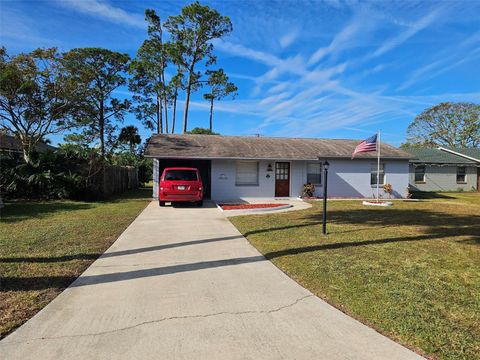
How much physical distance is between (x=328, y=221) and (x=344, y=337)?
7.98 m

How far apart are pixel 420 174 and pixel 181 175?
2158cm

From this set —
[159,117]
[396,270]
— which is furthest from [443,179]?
[159,117]

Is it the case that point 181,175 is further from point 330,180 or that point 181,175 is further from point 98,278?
point 98,278

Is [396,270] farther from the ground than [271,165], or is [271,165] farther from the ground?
[271,165]

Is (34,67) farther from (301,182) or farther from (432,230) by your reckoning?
(432,230)

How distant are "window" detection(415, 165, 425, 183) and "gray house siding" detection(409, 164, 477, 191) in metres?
0.25

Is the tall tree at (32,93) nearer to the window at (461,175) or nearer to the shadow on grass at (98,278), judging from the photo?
the shadow on grass at (98,278)

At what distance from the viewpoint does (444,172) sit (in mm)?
28969

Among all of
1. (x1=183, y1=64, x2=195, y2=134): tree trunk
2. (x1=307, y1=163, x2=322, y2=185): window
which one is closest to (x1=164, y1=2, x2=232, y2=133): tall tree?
(x1=183, y1=64, x2=195, y2=134): tree trunk

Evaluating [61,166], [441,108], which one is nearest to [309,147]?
[61,166]

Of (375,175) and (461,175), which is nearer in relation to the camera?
(375,175)

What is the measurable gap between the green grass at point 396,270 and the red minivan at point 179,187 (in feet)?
13.8

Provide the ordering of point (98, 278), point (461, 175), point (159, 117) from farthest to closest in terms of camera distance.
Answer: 1. point (159, 117)
2. point (461, 175)
3. point (98, 278)

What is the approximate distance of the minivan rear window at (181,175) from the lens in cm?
1521
